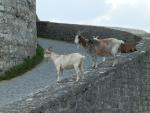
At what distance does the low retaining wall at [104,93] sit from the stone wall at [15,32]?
675cm

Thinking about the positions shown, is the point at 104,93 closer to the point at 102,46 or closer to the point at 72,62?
the point at 72,62

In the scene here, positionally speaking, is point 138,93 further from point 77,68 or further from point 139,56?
point 77,68

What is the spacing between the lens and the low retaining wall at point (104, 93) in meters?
8.11

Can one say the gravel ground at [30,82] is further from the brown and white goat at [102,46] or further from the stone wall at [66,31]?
the stone wall at [66,31]

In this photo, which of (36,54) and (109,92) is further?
(36,54)

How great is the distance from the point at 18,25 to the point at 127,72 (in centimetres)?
865

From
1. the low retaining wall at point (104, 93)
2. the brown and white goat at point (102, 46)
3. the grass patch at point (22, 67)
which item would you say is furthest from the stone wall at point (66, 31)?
the brown and white goat at point (102, 46)

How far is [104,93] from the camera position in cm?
920

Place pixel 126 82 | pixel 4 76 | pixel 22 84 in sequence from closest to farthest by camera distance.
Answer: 1. pixel 126 82
2. pixel 22 84
3. pixel 4 76

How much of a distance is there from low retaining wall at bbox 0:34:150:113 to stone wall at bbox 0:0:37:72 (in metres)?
6.75

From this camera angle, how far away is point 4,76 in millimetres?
16547

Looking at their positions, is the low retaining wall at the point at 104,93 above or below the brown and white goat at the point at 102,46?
below

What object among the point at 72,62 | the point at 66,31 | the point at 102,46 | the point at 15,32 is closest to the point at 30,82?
the point at 15,32


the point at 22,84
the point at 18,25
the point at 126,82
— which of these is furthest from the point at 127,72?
the point at 18,25
